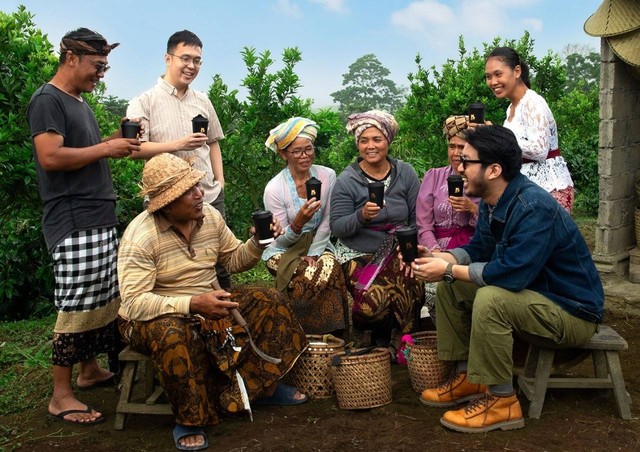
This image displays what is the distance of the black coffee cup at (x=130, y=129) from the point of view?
16.7 feet

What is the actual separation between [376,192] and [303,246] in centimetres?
87

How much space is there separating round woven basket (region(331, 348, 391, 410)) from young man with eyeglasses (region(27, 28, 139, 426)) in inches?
62.9

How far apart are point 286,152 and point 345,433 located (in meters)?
2.32

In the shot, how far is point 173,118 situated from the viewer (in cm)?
579

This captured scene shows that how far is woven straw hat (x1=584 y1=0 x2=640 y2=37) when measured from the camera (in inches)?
265

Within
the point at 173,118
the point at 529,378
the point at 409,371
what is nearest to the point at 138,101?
the point at 173,118

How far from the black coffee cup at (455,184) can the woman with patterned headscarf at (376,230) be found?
1.96ft

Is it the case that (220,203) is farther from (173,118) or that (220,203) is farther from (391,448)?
(391,448)

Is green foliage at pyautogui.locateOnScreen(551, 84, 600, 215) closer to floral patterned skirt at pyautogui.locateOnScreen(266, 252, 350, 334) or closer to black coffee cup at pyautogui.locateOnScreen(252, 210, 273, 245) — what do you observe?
floral patterned skirt at pyautogui.locateOnScreen(266, 252, 350, 334)

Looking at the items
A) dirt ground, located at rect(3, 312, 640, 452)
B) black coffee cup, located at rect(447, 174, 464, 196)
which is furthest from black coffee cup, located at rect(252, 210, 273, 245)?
black coffee cup, located at rect(447, 174, 464, 196)

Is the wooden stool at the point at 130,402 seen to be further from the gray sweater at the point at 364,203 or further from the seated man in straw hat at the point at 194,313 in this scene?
the gray sweater at the point at 364,203

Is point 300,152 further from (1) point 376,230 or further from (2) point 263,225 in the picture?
(2) point 263,225

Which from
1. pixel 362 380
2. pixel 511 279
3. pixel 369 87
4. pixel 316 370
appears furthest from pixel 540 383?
pixel 369 87

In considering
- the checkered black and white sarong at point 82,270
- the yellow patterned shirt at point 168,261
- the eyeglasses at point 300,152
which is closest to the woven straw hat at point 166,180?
the yellow patterned shirt at point 168,261
